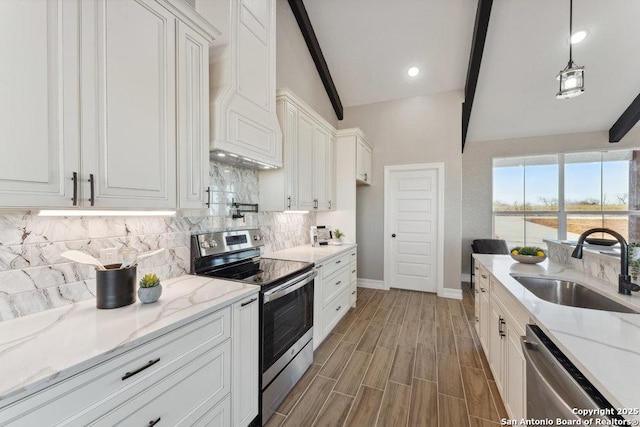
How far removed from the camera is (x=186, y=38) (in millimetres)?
1542

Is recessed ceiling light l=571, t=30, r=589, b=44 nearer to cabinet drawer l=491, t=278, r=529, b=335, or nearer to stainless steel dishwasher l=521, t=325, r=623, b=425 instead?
cabinet drawer l=491, t=278, r=529, b=335

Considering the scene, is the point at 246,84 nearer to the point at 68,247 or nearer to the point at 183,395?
the point at 68,247

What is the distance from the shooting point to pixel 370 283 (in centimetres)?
477

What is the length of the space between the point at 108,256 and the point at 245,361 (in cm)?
98

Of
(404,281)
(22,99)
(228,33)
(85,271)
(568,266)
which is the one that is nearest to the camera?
(22,99)

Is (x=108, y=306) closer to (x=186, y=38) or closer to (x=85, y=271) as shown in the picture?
(x=85, y=271)

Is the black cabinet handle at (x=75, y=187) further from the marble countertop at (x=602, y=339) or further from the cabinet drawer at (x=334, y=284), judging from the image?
the cabinet drawer at (x=334, y=284)

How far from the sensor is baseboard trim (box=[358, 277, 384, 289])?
15.4 ft

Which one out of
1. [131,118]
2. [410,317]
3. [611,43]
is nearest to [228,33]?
[131,118]

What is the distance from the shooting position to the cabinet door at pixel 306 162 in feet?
9.43

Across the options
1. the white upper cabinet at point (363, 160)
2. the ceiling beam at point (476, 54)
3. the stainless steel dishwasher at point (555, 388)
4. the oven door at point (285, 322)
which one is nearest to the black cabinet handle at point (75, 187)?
the oven door at point (285, 322)

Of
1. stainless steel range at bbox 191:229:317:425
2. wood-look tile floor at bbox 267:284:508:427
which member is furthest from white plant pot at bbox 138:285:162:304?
wood-look tile floor at bbox 267:284:508:427

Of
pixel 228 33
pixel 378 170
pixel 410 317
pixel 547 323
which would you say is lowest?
pixel 410 317

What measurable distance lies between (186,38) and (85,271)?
1428 mm
